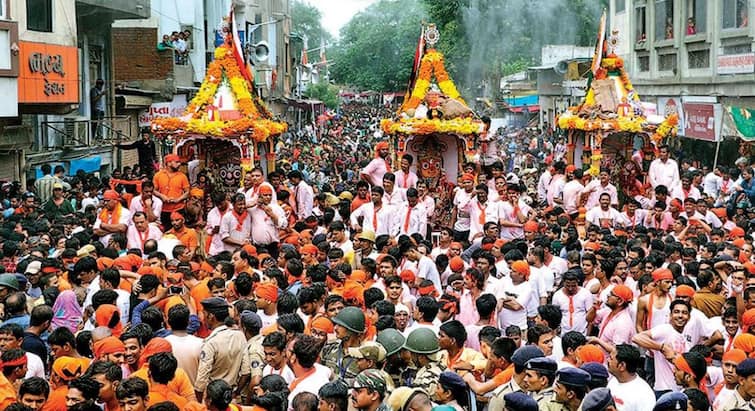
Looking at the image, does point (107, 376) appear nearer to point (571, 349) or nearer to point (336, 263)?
point (571, 349)

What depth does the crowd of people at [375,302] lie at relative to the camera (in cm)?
633

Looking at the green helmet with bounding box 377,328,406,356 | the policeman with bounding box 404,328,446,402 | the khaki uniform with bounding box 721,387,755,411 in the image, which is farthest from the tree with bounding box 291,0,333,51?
the khaki uniform with bounding box 721,387,755,411

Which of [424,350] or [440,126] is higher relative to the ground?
[440,126]

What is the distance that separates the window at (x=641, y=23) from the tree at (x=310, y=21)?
3140 inches

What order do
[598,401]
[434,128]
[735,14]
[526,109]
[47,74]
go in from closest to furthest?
[598,401] < [434,128] < [47,74] < [735,14] < [526,109]

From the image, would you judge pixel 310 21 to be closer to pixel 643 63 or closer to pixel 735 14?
pixel 643 63

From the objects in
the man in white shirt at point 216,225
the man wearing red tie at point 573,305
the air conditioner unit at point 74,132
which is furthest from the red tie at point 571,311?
the air conditioner unit at point 74,132

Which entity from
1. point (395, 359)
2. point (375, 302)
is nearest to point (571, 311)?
point (375, 302)

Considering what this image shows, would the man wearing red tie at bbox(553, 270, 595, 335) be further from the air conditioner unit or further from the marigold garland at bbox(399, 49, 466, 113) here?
the air conditioner unit

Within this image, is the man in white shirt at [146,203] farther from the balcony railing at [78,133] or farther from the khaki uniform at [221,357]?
the balcony railing at [78,133]

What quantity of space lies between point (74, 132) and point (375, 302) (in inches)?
Result: 621

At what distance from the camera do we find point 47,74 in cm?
1842

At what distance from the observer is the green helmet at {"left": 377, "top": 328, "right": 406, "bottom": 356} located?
707 centimetres

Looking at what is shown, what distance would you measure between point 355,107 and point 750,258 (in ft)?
213
